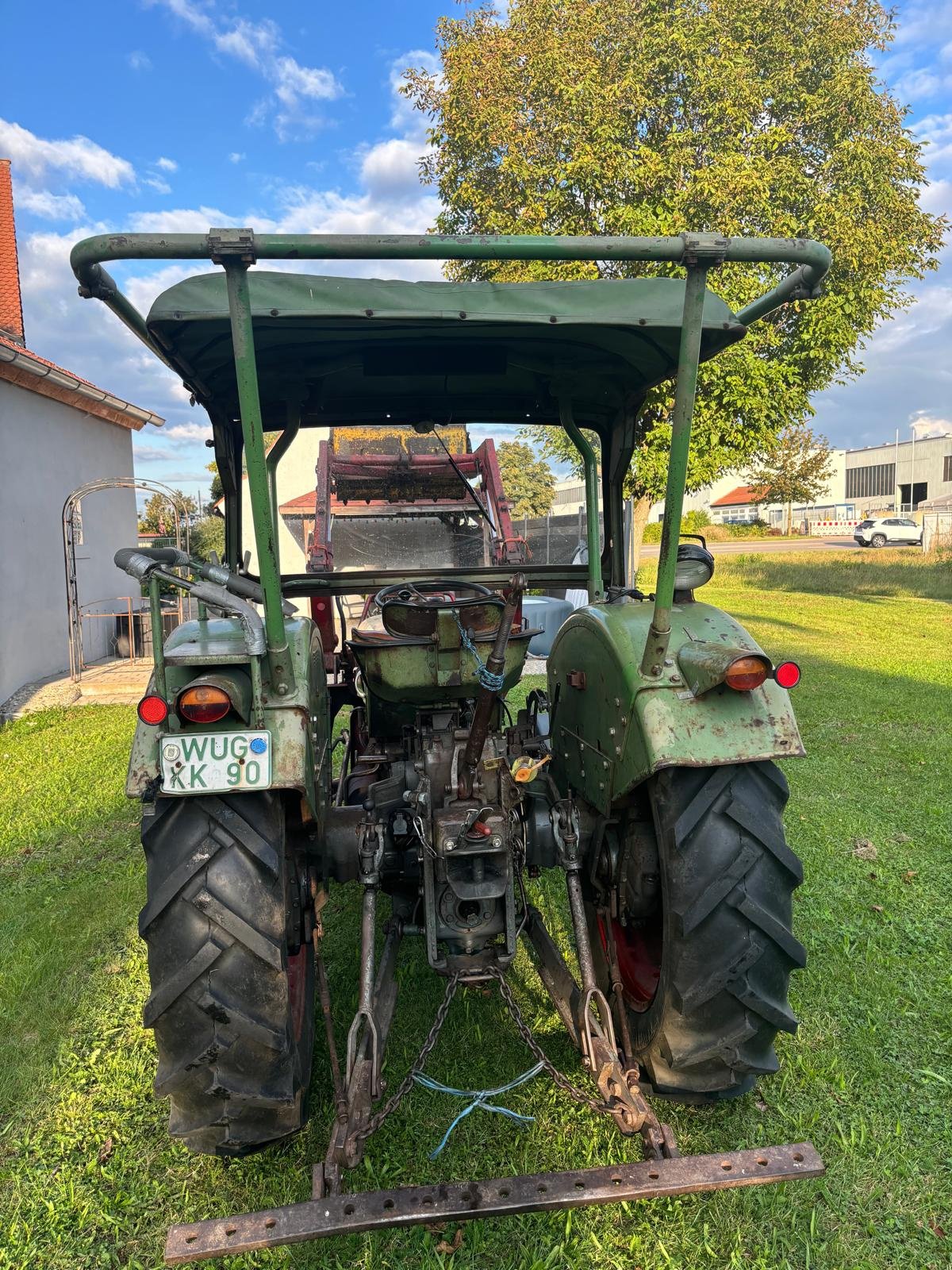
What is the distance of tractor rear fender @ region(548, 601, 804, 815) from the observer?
7.79 ft

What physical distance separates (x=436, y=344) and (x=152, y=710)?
67.2 inches

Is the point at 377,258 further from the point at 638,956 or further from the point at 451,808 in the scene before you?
the point at 638,956

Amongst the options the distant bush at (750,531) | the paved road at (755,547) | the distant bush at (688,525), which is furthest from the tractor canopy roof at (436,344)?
the distant bush at (750,531)

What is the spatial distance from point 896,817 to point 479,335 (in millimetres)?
4420

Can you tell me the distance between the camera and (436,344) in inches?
121

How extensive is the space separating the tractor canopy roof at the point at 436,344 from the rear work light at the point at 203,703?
40.2 inches

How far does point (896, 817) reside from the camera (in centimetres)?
546

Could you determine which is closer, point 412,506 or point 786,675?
point 786,675

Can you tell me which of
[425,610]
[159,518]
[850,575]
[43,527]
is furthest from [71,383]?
[159,518]

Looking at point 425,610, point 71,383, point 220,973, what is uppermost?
point 71,383

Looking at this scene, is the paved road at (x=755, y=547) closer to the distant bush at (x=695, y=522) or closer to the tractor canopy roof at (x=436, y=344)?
the distant bush at (x=695, y=522)

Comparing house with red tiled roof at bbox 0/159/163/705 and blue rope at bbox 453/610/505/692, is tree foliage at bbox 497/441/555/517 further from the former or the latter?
blue rope at bbox 453/610/505/692

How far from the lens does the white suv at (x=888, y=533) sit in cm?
3791

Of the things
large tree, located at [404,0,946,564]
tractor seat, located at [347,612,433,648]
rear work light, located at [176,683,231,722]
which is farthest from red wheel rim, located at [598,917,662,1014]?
large tree, located at [404,0,946,564]
